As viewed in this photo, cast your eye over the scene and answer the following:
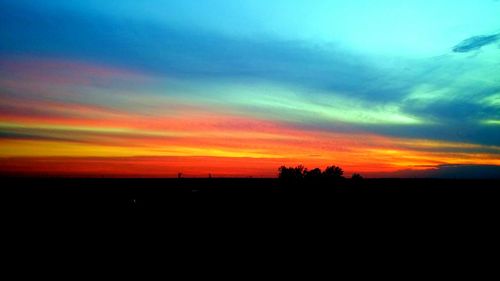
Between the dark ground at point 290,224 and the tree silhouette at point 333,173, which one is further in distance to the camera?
the tree silhouette at point 333,173

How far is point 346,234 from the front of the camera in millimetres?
28469

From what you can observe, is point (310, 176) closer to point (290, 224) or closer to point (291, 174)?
point (291, 174)

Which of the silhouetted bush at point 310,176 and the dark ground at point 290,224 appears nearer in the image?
the dark ground at point 290,224

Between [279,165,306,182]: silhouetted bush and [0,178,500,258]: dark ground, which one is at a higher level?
[279,165,306,182]: silhouetted bush

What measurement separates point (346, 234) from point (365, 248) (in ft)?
12.2

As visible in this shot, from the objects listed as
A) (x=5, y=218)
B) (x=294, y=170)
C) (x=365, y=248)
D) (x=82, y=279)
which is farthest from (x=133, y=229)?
(x=294, y=170)

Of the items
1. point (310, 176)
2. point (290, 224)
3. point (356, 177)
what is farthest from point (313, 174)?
point (290, 224)

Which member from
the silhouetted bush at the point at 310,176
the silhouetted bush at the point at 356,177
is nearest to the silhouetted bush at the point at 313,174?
the silhouetted bush at the point at 310,176

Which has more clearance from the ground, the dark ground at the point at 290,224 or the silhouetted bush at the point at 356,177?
the silhouetted bush at the point at 356,177

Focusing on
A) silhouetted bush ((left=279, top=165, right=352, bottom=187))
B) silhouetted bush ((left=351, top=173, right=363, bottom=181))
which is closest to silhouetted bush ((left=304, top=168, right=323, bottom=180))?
silhouetted bush ((left=279, top=165, right=352, bottom=187))

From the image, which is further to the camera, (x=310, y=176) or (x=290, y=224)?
(x=310, y=176)

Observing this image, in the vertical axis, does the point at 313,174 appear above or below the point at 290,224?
above

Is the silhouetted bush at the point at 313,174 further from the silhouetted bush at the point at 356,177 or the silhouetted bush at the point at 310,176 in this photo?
the silhouetted bush at the point at 356,177

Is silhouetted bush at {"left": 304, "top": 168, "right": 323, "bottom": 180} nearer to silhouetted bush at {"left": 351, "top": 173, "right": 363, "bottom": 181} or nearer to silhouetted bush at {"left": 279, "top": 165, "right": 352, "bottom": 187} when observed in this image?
silhouetted bush at {"left": 279, "top": 165, "right": 352, "bottom": 187}
